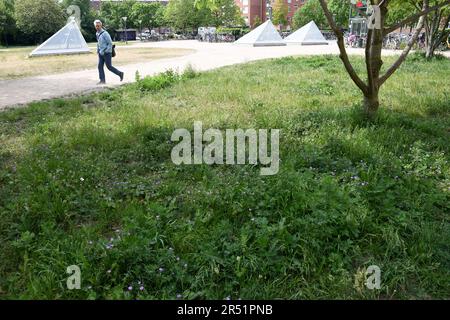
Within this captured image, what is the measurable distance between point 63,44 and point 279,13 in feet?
207

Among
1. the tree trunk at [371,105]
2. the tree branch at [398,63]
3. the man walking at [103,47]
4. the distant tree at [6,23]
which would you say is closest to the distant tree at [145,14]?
the distant tree at [6,23]

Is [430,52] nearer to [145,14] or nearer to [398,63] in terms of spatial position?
[398,63]

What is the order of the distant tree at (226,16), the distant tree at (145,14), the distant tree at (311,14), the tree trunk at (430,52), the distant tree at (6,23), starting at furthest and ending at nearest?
1. the distant tree at (145,14)
2. the distant tree at (226,16)
3. the distant tree at (311,14)
4. the distant tree at (6,23)
5. the tree trunk at (430,52)

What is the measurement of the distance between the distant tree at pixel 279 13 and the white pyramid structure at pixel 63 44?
60630 mm

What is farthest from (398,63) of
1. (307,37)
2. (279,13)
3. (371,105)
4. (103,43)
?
(279,13)

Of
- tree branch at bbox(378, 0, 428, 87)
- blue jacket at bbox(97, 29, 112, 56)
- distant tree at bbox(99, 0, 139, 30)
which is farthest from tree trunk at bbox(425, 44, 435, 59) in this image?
distant tree at bbox(99, 0, 139, 30)

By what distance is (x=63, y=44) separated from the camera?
83.7 ft

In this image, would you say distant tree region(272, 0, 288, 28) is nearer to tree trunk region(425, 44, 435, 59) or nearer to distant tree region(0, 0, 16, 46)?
distant tree region(0, 0, 16, 46)

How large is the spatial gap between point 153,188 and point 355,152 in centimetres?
273

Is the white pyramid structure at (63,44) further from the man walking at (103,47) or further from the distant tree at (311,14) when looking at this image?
the distant tree at (311,14)

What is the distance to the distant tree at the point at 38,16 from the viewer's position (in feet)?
157

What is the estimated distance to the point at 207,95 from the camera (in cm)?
927

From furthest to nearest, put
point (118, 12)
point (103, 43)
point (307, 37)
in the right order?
point (118, 12), point (307, 37), point (103, 43)
